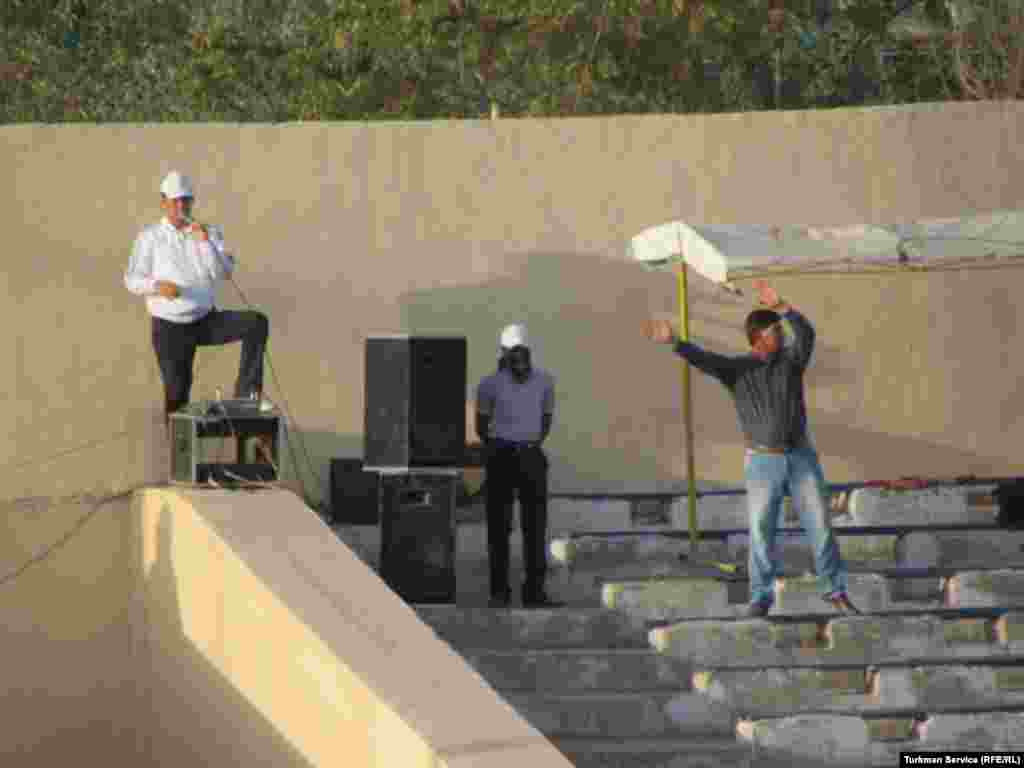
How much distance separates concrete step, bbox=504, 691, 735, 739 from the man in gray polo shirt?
3.74ft

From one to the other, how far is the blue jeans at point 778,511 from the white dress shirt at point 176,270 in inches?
122

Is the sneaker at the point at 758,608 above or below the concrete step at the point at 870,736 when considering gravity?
above

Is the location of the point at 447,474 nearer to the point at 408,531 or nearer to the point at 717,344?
the point at 408,531

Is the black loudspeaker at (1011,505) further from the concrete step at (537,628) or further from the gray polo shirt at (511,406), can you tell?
the gray polo shirt at (511,406)

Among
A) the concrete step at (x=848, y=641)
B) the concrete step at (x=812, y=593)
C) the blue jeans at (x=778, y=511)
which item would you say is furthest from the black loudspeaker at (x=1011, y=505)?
the blue jeans at (x=778, y=511)

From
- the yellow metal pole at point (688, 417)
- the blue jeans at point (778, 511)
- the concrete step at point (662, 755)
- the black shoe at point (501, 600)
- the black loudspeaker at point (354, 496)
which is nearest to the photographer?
the concrete step at point (662, 755)

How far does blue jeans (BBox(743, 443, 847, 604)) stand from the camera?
12.9 m

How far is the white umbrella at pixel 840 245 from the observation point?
552 inches

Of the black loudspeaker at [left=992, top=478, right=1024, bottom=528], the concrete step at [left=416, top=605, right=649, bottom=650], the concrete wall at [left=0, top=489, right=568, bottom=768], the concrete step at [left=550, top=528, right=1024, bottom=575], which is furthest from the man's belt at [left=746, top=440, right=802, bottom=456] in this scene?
the black loudspeaker at [left=992, top=478, right=1024, bottom=528]

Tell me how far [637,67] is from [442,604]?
934 cm

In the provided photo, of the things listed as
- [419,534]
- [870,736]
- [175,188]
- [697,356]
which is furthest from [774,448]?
[175,188]

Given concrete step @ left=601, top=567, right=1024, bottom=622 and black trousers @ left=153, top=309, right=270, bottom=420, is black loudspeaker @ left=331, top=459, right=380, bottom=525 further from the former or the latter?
concrete step @ left=601, top=567, right=1024, bottom=622

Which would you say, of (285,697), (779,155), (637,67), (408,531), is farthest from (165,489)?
(637,67)

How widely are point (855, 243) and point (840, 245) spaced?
0.09m
